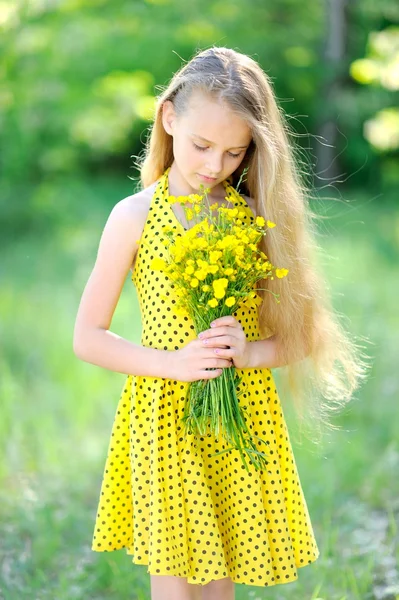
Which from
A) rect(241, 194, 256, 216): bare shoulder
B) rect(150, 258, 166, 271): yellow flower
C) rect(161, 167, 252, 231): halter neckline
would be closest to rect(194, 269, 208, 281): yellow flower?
rect(150, 258, 166, 271): yellow flower

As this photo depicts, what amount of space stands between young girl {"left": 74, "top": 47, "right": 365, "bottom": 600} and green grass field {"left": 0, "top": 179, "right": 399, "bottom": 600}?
23 centimetres

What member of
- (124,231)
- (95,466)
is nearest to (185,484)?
(124,231)

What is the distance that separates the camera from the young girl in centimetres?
224

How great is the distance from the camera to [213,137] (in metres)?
2.23

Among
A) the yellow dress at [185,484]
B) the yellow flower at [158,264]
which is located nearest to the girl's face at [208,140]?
the yellow dress at [185,484]

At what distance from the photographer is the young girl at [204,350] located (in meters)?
2.24

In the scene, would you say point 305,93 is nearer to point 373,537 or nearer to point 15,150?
point 15,150

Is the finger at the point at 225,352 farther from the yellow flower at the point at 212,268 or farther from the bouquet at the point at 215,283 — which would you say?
the yellow flower at the point at 212,268

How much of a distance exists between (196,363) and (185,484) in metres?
0.33

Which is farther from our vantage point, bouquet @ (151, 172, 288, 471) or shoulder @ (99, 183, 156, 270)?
shoulder @ (99, 183, 156, 270)

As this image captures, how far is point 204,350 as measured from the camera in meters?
2.17

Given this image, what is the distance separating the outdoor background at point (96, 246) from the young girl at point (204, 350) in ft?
1.00

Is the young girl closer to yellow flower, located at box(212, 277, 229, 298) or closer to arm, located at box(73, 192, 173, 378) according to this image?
arm, located at box(73, 192, 173, 378)

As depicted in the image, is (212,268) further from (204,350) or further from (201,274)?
(204,350)
